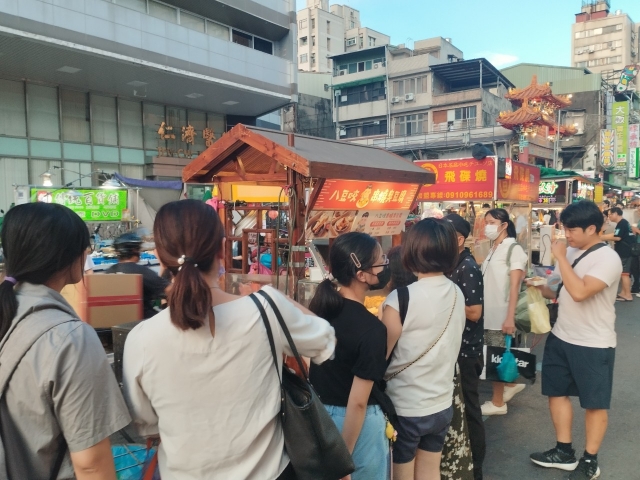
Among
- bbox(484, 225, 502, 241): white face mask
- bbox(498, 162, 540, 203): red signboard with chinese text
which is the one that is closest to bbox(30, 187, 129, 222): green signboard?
bbox(498, 162, 540, 203): red signboard with chinese text

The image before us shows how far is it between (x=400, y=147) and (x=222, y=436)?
31783 mm

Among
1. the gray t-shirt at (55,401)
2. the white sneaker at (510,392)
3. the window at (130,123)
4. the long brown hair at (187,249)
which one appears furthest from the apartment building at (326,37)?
the gray t-shirt at (55,401)

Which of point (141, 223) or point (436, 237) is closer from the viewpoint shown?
point (436, 237)

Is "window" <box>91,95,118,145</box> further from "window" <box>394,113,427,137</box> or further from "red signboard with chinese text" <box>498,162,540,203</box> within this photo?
"window" <box>394,113,427,137</box>

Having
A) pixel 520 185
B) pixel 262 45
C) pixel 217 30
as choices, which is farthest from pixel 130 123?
pixel 520 185

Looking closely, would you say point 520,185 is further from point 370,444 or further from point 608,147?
point 608,147

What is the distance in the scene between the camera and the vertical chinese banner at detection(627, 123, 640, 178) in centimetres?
3148

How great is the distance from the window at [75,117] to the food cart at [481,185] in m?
12.3

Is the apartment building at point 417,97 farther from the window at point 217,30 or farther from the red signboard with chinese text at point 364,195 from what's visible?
the red signboard with chinese text at point 364,195

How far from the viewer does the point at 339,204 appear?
496cm

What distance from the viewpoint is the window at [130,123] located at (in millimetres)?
16798

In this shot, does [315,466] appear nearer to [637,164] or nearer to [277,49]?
[277,49]

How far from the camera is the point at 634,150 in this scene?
107 feet

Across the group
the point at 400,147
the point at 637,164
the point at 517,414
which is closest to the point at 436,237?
the point at 517,414
